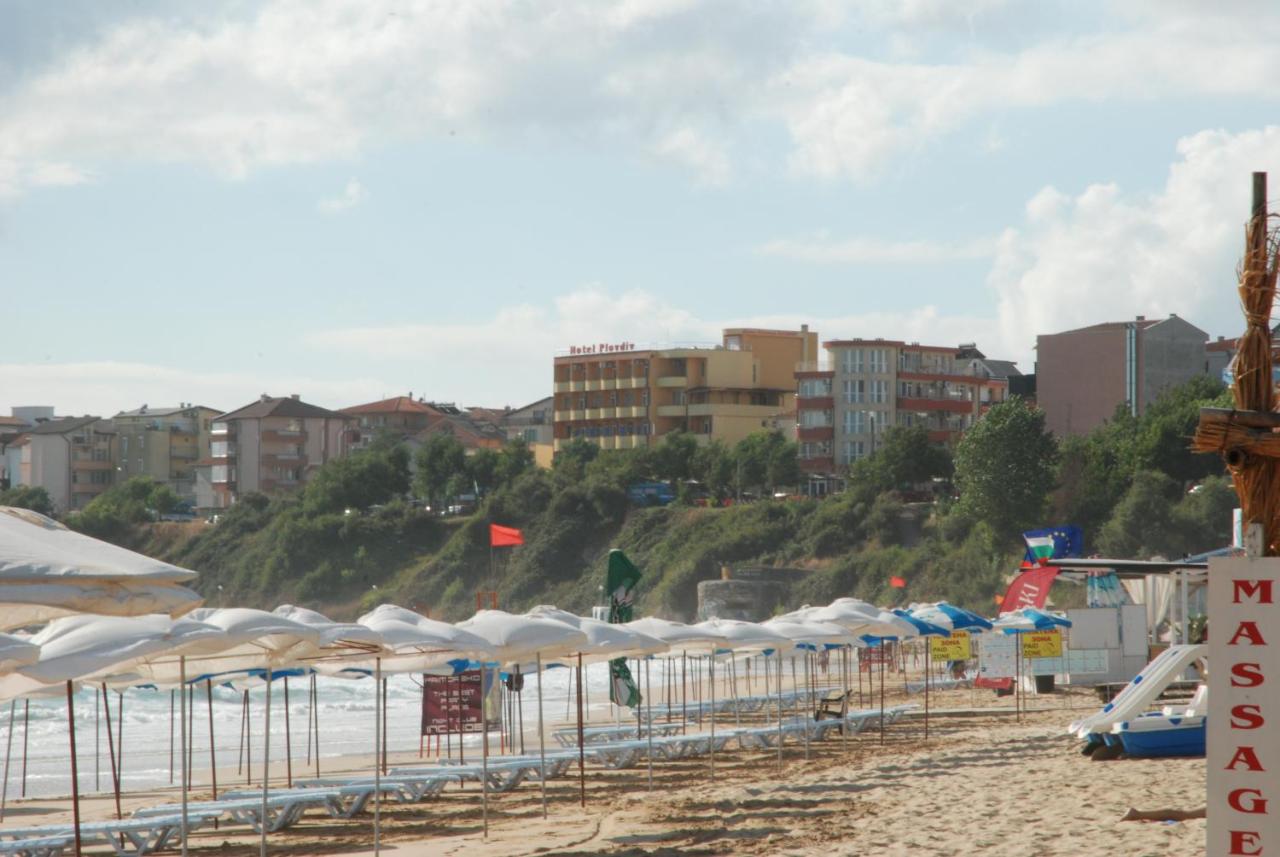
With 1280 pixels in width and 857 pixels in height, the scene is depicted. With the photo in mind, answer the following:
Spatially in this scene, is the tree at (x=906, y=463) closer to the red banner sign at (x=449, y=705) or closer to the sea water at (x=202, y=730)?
the sea water at (x=202, y=730)

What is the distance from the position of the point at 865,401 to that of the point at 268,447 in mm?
51860

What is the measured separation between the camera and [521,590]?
93.0 metres

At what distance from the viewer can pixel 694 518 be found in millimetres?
91562

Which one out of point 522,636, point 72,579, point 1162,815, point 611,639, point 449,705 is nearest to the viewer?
point 72,579

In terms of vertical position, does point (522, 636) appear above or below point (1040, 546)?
above

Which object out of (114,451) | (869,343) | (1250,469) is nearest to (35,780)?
(1250,469)

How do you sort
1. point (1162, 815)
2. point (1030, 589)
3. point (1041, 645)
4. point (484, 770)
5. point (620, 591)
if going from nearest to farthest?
1. point (1162, 815)
2. point (484, 770)
3. point (620, 591)
4. point (1041, 645)
5. point (1030, 589)

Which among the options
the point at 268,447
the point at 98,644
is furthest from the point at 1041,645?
the point at 268,447

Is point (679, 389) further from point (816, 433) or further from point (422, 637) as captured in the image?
point (422, 637)

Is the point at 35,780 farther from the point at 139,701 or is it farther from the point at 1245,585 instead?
the point at 1245,585

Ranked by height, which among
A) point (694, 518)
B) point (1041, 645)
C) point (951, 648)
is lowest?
point (694, 518)

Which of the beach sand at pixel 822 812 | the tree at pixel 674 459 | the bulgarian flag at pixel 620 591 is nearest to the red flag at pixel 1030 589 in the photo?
the beach sand at pixel 822 812

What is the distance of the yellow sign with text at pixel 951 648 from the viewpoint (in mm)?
26922

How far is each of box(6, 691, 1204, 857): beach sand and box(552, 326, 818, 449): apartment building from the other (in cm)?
8390
